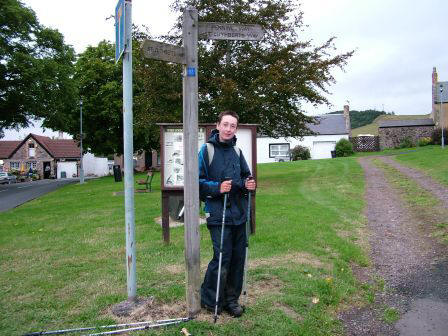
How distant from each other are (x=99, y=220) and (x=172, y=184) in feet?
15.5

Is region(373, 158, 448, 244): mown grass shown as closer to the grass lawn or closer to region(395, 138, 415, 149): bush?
the grass lawn

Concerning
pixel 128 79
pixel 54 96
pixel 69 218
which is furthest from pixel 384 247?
pixel 54 96

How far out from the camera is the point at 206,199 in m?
4.71

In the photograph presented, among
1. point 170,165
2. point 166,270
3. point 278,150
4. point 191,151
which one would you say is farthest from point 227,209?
point 278,150

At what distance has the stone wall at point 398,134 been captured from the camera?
5003cm

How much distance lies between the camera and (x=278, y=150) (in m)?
52.9

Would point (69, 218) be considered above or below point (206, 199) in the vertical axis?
below

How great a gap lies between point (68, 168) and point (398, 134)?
50.4m

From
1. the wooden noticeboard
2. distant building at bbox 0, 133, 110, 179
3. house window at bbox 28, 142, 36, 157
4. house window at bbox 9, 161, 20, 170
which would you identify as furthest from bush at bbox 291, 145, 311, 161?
house window at bbox 9, 161, 20, 170

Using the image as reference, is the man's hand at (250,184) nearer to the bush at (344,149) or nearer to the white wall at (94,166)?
the bush at (344,149)

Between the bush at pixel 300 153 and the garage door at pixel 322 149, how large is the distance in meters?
3.54

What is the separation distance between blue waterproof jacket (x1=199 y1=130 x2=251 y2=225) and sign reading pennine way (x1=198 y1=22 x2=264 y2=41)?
110cm

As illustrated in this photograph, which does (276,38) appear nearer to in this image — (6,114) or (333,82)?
(333,82)

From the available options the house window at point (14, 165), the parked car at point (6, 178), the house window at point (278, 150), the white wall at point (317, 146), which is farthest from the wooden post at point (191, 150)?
the house window at point (14, 165)
